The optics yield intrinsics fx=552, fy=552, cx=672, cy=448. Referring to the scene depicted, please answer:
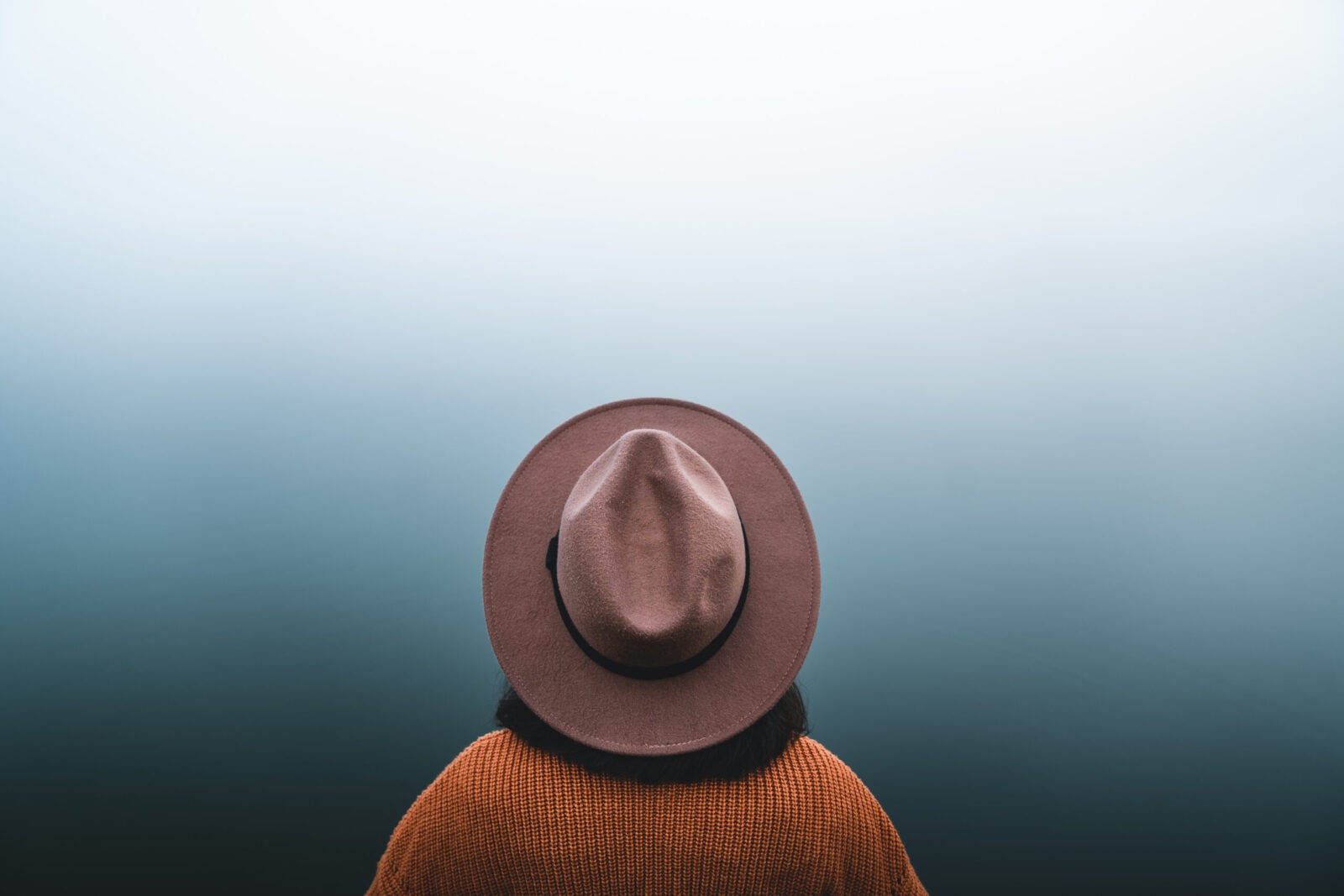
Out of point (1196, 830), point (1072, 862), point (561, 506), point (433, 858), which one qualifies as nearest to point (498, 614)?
point (561, 506)

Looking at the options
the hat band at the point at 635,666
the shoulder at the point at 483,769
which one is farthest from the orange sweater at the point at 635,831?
the hat band at the point at 635,666

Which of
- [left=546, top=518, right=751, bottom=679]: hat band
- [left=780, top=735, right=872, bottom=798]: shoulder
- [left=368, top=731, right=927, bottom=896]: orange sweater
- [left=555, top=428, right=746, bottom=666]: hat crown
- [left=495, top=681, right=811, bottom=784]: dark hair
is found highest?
[left=555, top=428, right=746, bottom=666]: hat crown

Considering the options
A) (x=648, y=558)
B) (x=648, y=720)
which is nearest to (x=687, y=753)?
(x=648, y=720)

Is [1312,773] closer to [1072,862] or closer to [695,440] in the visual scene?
[1072,862]

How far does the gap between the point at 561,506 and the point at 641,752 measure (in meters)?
0.22

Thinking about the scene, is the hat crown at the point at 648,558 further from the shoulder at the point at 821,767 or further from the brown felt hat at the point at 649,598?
the shoulder at the point at 821,767

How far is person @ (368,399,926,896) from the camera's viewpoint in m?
0.44

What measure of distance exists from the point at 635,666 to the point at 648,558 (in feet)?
0.28

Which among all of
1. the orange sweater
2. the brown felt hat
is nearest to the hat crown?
the brown felt hat

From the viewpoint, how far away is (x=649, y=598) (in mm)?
438

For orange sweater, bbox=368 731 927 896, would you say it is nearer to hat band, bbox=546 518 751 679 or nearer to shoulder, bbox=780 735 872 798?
shoulder, bbox=780 735 872 798

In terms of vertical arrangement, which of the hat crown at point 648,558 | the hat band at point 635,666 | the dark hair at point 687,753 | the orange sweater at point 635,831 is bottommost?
the orange sweater at point 635,831

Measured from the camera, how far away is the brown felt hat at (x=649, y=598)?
0.43 meters

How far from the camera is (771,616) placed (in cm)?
49
